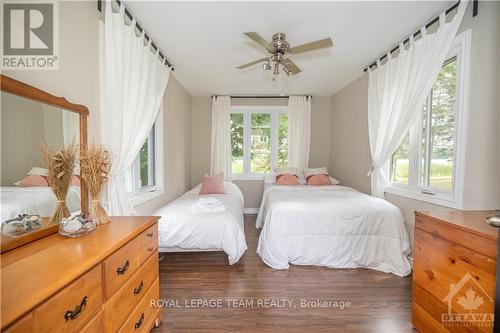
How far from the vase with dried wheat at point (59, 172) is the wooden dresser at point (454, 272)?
7.09 ft

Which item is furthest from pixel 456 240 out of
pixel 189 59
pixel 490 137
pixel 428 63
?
pixel 189 59

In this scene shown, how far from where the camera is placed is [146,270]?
4.25 ft

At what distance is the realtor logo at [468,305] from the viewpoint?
1.05m

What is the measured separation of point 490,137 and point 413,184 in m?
0.93

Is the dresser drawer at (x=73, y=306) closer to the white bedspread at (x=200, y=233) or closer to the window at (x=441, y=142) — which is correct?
the white bedspread at (x=200, y=233)

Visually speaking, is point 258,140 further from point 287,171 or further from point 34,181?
point 34,181

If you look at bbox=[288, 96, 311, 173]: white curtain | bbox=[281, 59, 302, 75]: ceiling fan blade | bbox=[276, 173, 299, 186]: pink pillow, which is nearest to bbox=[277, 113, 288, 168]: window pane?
bbox=[288, 96, 311, 173]: white curtain

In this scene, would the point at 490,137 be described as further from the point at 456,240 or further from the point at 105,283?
the point at 105,283

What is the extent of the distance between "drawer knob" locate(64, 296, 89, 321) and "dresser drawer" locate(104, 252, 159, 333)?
149mm

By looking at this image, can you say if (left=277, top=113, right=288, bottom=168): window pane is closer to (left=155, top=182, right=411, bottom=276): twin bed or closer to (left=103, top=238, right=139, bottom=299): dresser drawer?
(left=155, top=182, right=411, bottom=276): twin bed

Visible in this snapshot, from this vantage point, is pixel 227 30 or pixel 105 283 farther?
pixel 227 30

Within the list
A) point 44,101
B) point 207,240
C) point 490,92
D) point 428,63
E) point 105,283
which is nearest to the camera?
point 105,283

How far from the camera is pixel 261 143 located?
14.8 feet

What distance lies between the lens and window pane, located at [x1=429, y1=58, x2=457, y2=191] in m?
1.97
